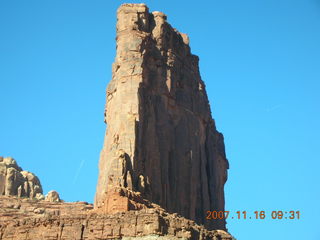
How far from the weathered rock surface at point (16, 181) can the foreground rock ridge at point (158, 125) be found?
29.6 meters

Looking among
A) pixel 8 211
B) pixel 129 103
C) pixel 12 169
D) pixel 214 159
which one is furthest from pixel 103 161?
pixel 12 169

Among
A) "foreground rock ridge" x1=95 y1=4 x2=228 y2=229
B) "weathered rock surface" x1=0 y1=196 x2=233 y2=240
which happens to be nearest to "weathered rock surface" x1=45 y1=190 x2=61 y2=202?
"foreground rock ridge" x1=95 y1=4 x2=228 y2=229

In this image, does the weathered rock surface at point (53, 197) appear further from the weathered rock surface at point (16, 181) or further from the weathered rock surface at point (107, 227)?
the weathered rock surface at point (107, 227)

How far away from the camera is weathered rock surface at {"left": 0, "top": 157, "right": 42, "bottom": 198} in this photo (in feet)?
333

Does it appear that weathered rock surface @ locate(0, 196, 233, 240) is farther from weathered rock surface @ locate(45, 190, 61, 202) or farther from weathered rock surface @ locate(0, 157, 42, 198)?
weathered rock surface @ locate(0, 157, 42, 198)

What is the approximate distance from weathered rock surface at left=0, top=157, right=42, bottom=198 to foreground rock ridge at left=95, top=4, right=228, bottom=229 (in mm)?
29552

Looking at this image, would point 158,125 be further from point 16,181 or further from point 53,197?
point 16,181

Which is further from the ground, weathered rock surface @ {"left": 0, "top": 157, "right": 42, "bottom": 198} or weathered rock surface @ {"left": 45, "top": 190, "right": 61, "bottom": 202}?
weathered rock surface @ {"left": 0, "top": 157, "right": 42, "bottom": 198}

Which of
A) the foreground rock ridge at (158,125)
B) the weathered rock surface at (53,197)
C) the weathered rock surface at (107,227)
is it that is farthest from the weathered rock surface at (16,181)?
the weathered rock surface at (107,227)

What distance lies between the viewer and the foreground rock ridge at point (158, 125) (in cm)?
6756

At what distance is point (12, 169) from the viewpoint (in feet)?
339

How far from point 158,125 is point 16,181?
3609 cm

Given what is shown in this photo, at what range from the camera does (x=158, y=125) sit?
239ft

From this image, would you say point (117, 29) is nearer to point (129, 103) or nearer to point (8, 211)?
point (129, 103)
